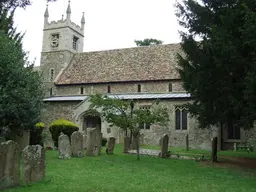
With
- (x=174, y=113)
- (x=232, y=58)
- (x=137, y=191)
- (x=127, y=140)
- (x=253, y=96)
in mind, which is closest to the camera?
(x=137, y=191)

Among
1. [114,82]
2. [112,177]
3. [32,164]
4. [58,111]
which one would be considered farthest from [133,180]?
[58,111]

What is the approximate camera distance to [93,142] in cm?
1321

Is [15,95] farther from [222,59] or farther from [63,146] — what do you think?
[222,59]

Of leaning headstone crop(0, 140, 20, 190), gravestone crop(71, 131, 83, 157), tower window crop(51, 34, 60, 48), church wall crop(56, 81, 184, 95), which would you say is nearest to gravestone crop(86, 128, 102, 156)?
gravestone crop(71, 131, 83, 157)

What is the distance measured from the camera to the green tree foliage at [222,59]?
9.48 m

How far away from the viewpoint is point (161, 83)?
23.3 meters

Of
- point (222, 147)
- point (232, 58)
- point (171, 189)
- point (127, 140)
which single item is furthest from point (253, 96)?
point (222, 147)

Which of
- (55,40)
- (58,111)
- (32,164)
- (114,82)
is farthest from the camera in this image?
(55,40)

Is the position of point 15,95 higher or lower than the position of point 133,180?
higher

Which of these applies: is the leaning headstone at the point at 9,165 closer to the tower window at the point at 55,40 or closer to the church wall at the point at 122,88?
Answer: the church wall at the point at 122,88

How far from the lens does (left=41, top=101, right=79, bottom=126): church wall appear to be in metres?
24.5

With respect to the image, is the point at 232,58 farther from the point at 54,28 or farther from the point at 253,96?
the point at 54,28

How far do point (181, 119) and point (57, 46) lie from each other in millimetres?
15701

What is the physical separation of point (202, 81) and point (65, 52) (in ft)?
67.2
